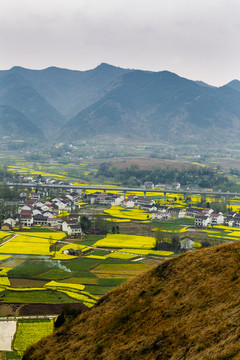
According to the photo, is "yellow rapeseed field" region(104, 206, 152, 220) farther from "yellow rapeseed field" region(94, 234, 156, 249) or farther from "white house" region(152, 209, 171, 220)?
"yellow rapeseed field" region(94, 234, 156, 249)

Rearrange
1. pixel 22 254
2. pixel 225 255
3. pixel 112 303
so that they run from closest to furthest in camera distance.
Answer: pixel 225 255 → pixel 112 303 → pixel 22 254

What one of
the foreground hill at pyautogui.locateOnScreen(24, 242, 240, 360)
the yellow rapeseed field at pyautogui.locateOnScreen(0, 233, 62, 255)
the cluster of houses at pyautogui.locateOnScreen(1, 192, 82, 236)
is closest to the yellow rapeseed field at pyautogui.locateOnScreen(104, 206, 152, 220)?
the cluster of houses at pyautogui.locateOnScreen(1, 192, 82, 236)

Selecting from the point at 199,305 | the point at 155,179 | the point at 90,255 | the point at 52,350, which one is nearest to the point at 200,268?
the point at 199,305

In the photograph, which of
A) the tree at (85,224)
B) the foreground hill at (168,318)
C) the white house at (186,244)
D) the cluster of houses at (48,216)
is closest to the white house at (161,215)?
the cluster of houses at (48,216)

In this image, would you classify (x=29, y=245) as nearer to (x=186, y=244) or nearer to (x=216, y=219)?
(x=186, y=244)

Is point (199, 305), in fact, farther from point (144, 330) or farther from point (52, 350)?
point (52, 350)

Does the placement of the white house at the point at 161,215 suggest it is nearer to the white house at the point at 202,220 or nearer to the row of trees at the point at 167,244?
the white house at the point at 202,220
